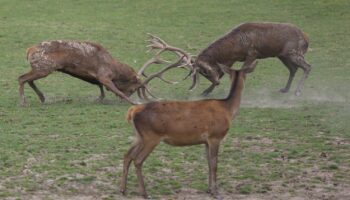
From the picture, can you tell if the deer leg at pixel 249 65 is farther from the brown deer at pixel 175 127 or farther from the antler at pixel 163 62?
the antler at pixel 163 62

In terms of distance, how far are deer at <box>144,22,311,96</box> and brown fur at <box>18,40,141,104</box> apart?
1325 millimetres

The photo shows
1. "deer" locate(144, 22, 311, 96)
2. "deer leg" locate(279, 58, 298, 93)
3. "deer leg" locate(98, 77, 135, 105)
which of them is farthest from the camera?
"deer leg" locate(279, 58, 298, 93)

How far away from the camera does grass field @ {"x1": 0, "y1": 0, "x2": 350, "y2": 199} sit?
7.97m

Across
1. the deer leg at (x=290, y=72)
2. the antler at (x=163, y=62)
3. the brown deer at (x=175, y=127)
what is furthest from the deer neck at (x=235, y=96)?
the deer leg at (x=290, y=72)

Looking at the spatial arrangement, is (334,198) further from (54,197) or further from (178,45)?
(178,45)

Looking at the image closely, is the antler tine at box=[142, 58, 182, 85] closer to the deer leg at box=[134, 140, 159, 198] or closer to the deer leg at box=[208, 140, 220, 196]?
the deer leg at box=[208, 140, 220, 196]

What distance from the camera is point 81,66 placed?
12.3m

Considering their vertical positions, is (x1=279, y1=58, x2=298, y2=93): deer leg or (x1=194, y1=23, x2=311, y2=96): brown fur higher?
(x1=194, y1=23, x2=311, y2=96): brown fur

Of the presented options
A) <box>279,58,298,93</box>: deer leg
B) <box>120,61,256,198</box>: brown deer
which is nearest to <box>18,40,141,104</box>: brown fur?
<box>279,58,298,93</box>: deer leg

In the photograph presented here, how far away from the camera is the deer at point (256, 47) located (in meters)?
13.6

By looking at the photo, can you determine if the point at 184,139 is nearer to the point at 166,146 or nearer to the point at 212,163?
the point at 212,163

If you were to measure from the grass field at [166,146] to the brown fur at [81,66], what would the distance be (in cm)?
31

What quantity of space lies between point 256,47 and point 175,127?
6449 millimetres

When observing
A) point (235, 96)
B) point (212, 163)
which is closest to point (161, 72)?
point (235, 96)
